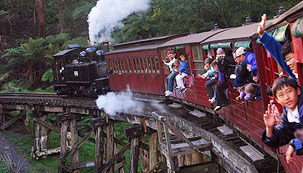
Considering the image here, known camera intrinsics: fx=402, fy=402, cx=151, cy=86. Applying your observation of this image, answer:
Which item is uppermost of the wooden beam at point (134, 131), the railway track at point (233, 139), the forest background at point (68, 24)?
the forest background at point (68, 24)

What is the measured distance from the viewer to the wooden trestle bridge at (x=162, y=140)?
21.8 ft

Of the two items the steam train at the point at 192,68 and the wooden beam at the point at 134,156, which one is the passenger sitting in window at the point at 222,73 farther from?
the wooden beam at the point at 134,156

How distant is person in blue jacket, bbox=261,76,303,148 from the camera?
2625mm

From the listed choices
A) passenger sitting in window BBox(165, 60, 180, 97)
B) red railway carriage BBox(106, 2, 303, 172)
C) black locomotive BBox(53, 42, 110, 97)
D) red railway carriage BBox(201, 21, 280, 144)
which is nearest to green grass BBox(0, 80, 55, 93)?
black locomotive BBox(53, 42, 110, 97)

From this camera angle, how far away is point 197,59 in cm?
968

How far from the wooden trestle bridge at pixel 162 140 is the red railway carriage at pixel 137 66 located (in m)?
0.66

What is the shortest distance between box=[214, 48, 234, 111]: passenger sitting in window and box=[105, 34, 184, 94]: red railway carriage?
520cm

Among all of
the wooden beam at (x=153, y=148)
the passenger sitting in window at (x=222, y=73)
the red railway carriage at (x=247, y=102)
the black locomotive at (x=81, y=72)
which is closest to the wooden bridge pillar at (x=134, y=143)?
the wooden beam at (x=153, y=148)

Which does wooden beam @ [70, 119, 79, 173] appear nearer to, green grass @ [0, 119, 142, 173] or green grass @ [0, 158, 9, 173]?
green grass @ [0, 119, 142, 173]

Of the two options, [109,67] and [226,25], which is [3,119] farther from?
[226,25]

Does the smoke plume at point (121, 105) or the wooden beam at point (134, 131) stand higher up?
the smoke plume at point (121, 105)

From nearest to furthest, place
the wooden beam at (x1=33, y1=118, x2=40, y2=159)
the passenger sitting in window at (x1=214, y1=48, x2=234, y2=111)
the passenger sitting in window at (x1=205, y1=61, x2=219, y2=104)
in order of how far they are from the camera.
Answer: the passenger sitting in window at (x1=214, y1=48, x2=234, y2=111) < the passenger sitting in window at (x1=205, y1=61, x2=219, y2=104) < the wooden beam at (x1=33, y1=118, x2=40, y2=159)

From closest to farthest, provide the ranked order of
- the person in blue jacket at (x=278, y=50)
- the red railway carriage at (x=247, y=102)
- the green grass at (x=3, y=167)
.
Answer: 1. the person in blue jacket at (x=278, y=50)
2. the red railway carriage at (x=247, y=102)
3. the green grass at (x=3, y=167)

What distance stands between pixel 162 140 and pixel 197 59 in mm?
2816
